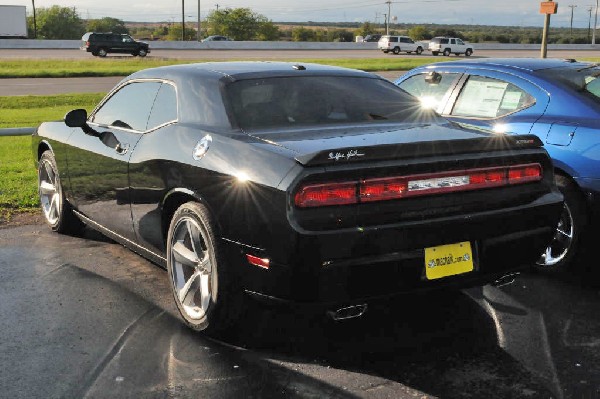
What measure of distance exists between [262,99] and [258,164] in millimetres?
884

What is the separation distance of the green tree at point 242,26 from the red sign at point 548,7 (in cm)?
8987

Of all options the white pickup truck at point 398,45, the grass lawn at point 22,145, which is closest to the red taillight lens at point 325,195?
the grass lawn at point 22,145

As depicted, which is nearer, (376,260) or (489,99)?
(376,260)

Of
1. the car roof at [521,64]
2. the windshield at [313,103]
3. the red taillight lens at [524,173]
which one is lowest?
the red taillight lens at [524,173]

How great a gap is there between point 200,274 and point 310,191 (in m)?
1.07

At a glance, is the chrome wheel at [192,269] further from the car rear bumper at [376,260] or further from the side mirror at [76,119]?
the side mirror at [76,119]

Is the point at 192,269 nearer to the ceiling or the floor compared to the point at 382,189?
nearer to the floor

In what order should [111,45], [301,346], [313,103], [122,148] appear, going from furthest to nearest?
1. [111,45]
2. [122,148]
3. [313,103]
4. [301,346]

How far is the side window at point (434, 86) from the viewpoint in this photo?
6.22 meters

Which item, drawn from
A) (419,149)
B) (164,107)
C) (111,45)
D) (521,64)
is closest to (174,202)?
(164,107)

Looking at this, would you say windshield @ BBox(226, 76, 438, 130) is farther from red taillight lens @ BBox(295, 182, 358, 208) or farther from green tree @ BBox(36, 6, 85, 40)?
green tree @ BBox(36, 6, 85, 40)

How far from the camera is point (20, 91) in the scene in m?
22.9

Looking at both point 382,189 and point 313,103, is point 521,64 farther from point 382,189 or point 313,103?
point 382,189

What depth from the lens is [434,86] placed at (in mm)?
6414
